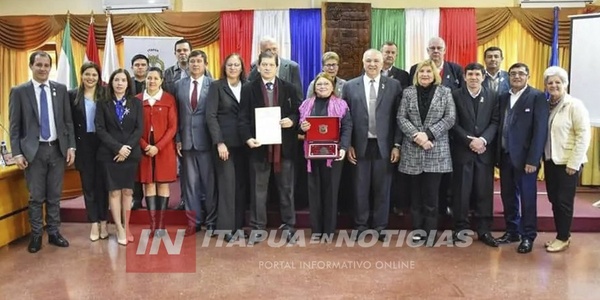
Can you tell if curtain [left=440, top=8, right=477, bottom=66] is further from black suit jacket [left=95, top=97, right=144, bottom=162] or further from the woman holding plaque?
black suit jacket [left=95, top=97, right=144, bottom=162]

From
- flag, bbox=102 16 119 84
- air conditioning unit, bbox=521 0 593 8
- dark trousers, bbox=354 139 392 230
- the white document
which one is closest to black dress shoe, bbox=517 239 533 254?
dark trousers, bbox=354 139 392 230

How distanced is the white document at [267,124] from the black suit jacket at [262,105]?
7 cm

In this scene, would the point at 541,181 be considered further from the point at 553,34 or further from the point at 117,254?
the point at 117,254

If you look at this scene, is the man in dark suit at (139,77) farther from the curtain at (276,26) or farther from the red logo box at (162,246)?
the curtain at (276,26)

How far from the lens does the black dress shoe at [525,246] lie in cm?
388

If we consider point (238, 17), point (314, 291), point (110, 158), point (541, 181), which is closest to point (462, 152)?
point (314, 291)

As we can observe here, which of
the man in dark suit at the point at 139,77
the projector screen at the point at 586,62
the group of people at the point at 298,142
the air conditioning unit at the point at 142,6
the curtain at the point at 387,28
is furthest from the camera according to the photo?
the air conditioning unit at the point at 142,6

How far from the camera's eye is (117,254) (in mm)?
3881

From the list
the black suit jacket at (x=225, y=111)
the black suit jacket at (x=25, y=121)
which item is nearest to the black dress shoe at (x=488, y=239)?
the black suit jacket at (x=225, y=111)

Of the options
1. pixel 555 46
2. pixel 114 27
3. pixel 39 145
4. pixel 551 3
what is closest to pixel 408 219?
pixel 39 145

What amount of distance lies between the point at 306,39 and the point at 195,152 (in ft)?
10.7

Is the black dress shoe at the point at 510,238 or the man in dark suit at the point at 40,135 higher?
the man in dark suit at the point at 40,135

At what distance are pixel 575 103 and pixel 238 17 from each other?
4540 mm

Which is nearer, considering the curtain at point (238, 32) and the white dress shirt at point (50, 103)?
the white dress shirt at point (50, 103)
